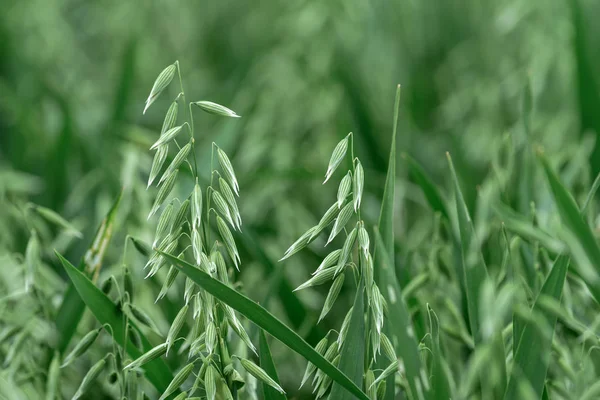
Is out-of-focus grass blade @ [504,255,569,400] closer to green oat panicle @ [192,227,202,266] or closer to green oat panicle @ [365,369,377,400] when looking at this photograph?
green oat panicle @ [365,369,377,400]

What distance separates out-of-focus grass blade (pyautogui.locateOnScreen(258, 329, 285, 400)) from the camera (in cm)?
55

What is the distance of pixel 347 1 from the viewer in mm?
1395

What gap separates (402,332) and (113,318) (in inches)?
9.6

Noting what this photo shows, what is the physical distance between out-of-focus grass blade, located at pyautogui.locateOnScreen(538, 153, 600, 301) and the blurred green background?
0.22m

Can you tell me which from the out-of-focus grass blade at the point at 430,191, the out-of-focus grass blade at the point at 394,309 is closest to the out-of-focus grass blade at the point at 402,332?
the out-of-focus grass blade at the point at 394,309

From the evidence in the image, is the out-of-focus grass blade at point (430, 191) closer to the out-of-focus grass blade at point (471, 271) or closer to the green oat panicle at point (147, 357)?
the out-of-focus grass blade at point (471, 271)

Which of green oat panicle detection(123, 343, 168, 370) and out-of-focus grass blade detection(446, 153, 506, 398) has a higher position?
out-of-focus grass blade detection(446, 153, 506, 398)

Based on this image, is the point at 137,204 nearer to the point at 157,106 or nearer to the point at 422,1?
the point at 157,106

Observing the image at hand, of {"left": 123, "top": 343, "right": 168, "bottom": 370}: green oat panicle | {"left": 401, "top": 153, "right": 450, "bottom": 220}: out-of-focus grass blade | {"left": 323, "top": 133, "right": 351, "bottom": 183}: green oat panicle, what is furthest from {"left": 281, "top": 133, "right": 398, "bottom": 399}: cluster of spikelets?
{"left": 401, "top": 153, "right": 450, "bottom": 220}: out-of-focus grass blade

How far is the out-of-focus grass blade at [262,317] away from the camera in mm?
489

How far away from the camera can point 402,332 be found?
52 cm

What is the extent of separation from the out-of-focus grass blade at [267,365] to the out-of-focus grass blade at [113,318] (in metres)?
0.09

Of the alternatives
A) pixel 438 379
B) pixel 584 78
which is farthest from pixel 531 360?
pixel 584 78

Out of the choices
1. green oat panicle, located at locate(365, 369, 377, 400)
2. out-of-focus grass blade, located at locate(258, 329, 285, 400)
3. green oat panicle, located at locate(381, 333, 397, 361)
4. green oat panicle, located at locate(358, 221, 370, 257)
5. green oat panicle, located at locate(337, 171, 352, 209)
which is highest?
green oat panicle, located at locate(337, 171, 352, 209)
